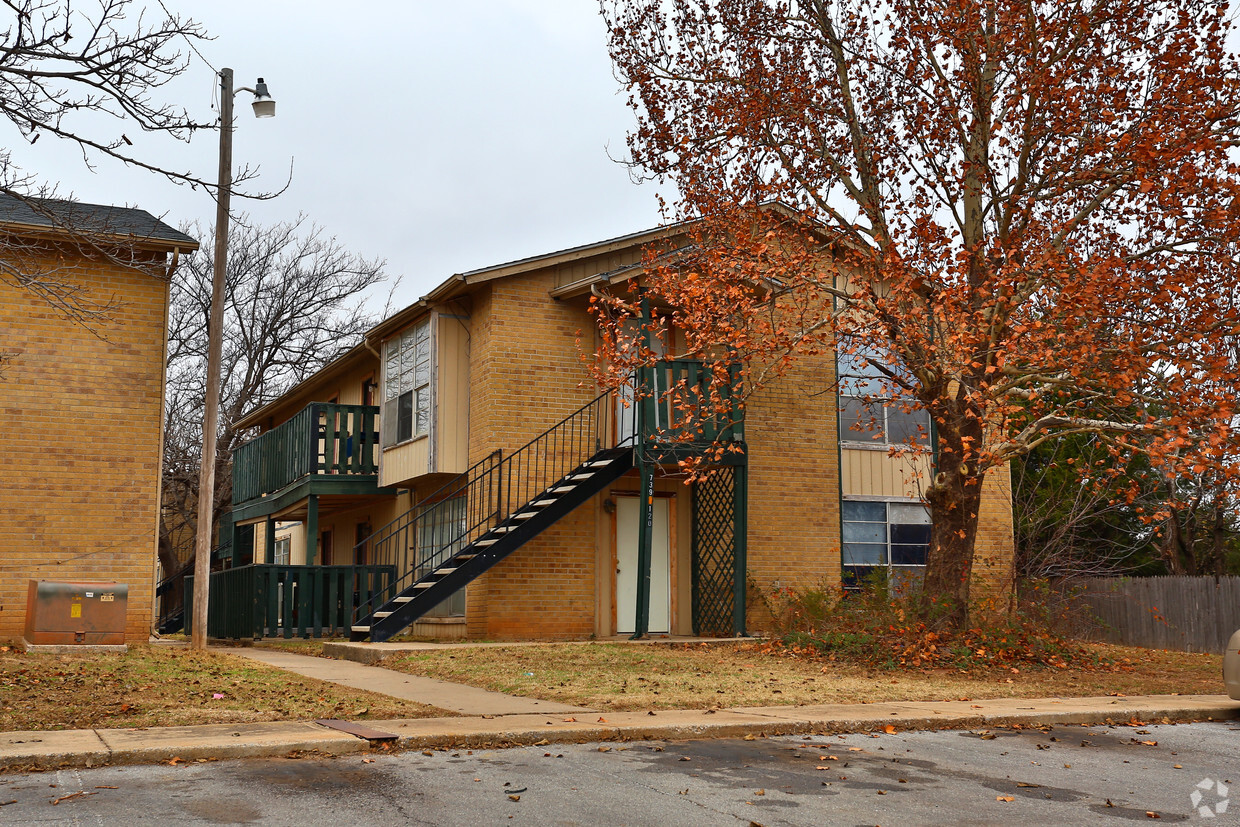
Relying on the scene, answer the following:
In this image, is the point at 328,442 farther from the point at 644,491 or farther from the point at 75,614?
the point at 75,614

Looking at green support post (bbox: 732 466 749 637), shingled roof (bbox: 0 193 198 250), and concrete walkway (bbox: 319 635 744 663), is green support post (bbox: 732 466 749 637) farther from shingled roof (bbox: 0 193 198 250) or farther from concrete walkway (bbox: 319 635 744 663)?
shingled roof (bbox: 0 193 198 250)

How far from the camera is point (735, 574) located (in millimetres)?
17281

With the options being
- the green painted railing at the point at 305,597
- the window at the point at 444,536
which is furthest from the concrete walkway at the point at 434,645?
the window at the point at 444,536

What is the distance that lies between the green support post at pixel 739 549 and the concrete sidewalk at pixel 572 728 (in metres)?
6.37

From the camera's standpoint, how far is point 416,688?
36.4 ft

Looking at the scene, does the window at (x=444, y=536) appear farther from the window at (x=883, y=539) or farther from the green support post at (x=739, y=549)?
the window at (x=883, y=539)

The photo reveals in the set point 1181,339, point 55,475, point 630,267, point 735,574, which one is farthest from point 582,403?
point 1181,339

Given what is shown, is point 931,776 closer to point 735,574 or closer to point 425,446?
point 735,574

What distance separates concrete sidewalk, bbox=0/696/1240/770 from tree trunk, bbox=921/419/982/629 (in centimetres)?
308

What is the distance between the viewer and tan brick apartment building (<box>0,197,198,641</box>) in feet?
46.8

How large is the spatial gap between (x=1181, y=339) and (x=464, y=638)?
10.4 meters

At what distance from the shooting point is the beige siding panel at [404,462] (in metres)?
18.6

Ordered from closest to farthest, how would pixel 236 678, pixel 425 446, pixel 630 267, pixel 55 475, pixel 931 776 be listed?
Result: pixel 931 776 → pixel 236 678 → pixel 55 475 → pixel 630 267 → pixel 425 446

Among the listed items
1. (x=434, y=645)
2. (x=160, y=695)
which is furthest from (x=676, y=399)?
(x=160, y=695)
